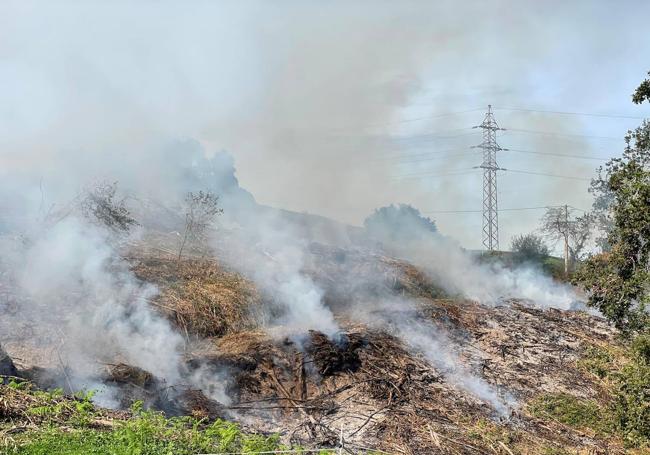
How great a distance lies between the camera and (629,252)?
951 cm

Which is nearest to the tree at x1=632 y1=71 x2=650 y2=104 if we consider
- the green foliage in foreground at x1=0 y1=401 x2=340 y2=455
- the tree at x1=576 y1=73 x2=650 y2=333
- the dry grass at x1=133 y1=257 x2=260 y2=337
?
the tree at x1=576 y1=73 x2=650 y2=333

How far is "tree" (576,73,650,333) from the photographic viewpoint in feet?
29.2

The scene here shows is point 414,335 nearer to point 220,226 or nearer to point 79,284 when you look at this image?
point 79,284

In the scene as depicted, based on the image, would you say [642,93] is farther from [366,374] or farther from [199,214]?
[199,214]

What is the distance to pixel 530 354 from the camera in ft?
54.5

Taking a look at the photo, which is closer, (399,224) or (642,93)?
(642,93)

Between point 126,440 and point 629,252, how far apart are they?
9165 mm

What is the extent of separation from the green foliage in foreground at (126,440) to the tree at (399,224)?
32.8 metres

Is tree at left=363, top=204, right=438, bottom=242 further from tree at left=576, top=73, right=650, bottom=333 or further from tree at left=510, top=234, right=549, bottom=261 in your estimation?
tree at left=576, top=73, right=650, bottom=333

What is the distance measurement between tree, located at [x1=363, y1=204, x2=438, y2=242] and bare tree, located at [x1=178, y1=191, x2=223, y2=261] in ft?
64.3

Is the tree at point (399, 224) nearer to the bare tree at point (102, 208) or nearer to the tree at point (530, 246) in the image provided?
the tree at point (530, 246)

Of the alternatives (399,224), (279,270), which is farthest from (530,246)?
(279,270)

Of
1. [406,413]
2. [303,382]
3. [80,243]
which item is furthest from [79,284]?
[406,413]

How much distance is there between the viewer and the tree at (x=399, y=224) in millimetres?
41844
